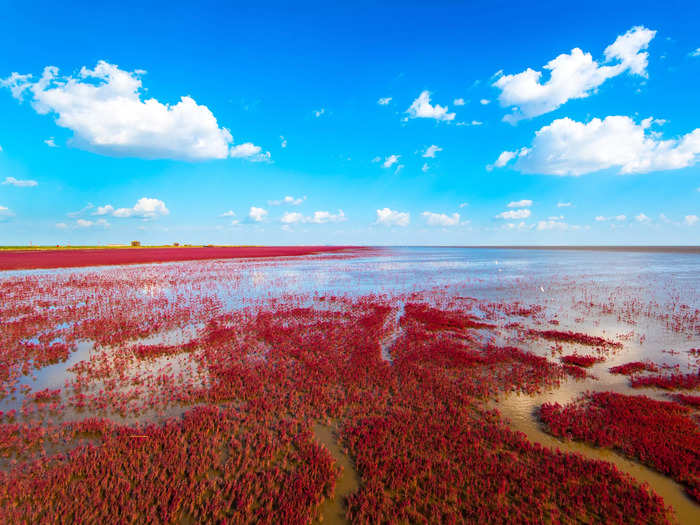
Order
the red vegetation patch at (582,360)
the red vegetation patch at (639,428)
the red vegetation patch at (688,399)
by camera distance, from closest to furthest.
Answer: the red vegetation patch at (639,428)
the red vegetation patch at (688,399)
the red vegetation patch at (582,360)

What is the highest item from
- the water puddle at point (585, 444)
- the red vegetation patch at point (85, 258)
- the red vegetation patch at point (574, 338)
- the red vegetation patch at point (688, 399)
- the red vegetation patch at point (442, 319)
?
the red vegetation patch at point (85, 258)

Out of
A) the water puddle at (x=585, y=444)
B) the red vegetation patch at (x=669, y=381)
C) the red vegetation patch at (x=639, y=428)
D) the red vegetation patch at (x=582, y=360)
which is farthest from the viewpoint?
the red vegetation patch at (x=582, y=360)

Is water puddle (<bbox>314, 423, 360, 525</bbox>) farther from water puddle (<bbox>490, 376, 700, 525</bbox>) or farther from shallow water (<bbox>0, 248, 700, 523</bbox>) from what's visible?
water puddle (<bbox>490, 376, 700, 525</bbox>)

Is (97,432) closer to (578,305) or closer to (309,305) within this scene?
(309,305)

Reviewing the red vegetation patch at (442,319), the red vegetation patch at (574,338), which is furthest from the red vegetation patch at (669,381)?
the red vegetation patch at (442,319)

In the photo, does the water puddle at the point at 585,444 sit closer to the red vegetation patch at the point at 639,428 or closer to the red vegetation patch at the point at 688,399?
the red vegetation patch at the point at 639,428

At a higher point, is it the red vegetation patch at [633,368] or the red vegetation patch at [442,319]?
the red vegetation patch at [442,319]

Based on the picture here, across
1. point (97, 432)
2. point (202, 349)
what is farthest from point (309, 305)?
point (97, 432)

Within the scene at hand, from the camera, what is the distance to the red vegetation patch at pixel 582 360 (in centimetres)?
1343

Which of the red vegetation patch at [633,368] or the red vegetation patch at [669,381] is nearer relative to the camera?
the red vegetation patch at [669,381]

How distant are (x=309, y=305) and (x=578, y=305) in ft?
76.9

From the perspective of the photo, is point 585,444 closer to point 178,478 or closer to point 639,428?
point 639,428

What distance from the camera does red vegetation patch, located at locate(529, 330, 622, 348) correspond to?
16094 millimetres

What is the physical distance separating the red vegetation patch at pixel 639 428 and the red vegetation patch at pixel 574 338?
6.76m
